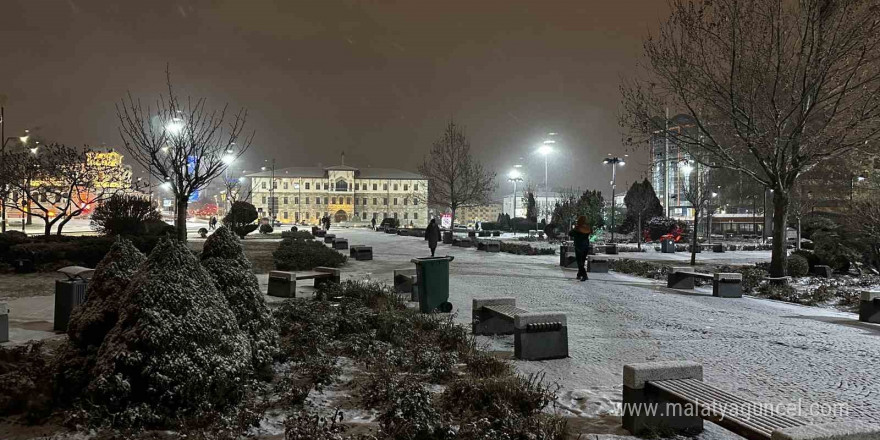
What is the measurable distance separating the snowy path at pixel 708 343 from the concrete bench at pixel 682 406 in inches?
9.6

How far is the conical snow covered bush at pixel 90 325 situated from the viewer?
461 centimetres

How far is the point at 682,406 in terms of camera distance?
4.23 m

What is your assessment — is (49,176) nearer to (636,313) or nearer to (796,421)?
(636,313)

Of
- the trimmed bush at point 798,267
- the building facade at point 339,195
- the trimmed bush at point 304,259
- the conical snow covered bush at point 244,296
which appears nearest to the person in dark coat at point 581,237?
the trimmed bush at point 798,267

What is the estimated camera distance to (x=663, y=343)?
7.57 metres

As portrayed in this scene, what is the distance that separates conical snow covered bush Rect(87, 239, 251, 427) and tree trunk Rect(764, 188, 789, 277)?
15643 millimetres

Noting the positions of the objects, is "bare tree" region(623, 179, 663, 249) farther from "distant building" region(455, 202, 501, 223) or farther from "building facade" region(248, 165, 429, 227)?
"distant building" region(455, 202, 501, 223)

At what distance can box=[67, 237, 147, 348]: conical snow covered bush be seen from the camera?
490 centimetres

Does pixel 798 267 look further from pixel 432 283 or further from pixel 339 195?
pixel 339 195

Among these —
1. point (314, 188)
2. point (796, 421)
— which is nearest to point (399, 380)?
point (796, 421)

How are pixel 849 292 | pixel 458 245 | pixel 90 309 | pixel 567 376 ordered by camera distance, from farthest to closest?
pixel 458 245 < pixel 849 292 < pixel 567 376 < pixel 90 309

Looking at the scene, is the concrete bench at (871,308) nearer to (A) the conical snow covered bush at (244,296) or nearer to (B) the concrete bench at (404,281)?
(B) the concrete bench at (404,281)

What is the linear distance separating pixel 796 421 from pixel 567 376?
240 cm

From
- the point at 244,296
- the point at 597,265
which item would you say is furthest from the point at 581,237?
the point at 244,296
